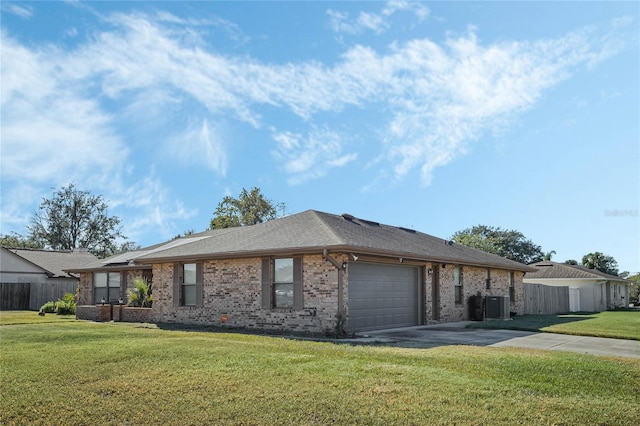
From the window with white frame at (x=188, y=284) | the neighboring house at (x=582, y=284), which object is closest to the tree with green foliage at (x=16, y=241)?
the window with white frame at (x=188, y=284)

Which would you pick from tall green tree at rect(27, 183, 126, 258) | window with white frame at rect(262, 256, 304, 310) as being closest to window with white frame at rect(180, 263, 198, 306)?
window with white frame at rect(262, 256, 304, 310)

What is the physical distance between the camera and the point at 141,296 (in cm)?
2073

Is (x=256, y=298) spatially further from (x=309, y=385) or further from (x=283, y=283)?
(x=309, y=385)

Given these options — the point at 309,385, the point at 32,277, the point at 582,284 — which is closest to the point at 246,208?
the point at 32,277

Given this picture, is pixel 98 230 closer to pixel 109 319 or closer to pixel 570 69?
pixel 109 319

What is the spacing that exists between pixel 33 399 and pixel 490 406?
18.7 feet

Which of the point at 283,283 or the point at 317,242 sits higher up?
the point at 317,242

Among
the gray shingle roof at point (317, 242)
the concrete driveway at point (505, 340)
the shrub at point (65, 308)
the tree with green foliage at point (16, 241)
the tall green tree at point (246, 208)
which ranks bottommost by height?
the shrub at point (65, 308)

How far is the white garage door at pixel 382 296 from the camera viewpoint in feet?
49.5

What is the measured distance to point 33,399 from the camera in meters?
6.90

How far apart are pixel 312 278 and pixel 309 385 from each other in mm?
7393

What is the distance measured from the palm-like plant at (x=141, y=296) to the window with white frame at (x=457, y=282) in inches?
447

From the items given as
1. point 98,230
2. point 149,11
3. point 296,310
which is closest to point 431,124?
point 296,310

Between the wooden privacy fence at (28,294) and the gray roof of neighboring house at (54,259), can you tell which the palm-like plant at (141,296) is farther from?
the gray roof of neighboring house at (54,259)
